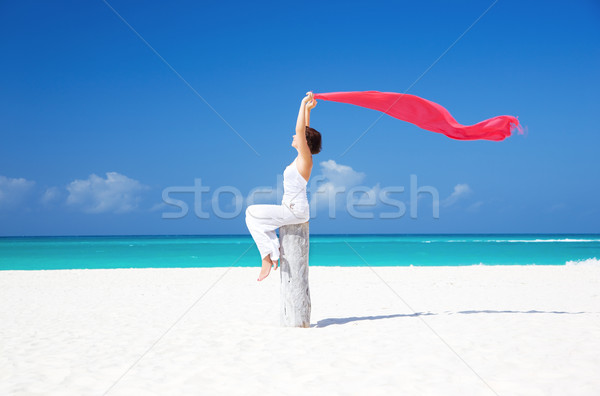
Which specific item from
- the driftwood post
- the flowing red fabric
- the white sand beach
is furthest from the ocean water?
the driftwood post

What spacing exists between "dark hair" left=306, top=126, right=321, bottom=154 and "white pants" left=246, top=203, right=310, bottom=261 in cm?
66

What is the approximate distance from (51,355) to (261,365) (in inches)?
80.7

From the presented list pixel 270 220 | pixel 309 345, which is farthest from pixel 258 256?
pixel 309 345

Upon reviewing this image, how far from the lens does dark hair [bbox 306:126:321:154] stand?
5375 millimetres

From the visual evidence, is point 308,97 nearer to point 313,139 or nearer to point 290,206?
point 313,139

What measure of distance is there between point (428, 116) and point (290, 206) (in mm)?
2445

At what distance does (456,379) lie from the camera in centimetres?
363

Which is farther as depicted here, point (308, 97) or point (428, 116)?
point (428, 116)

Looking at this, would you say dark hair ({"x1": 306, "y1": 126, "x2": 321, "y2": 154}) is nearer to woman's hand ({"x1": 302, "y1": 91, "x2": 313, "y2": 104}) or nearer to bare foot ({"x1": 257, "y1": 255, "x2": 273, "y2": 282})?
woman's hand ({"x1": 302, "y1": 91, "x2": 313, "y2": 104})

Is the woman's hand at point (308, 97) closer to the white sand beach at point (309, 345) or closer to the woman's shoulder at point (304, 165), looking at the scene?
the woman's shoulder at point (304, 165)

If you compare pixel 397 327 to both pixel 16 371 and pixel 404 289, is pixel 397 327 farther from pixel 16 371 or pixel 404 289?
pixel 404 289

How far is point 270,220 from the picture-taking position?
5.32m

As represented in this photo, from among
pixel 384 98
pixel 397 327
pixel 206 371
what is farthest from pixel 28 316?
pixel 384 98

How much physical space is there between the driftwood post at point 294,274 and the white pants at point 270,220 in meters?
0.13
